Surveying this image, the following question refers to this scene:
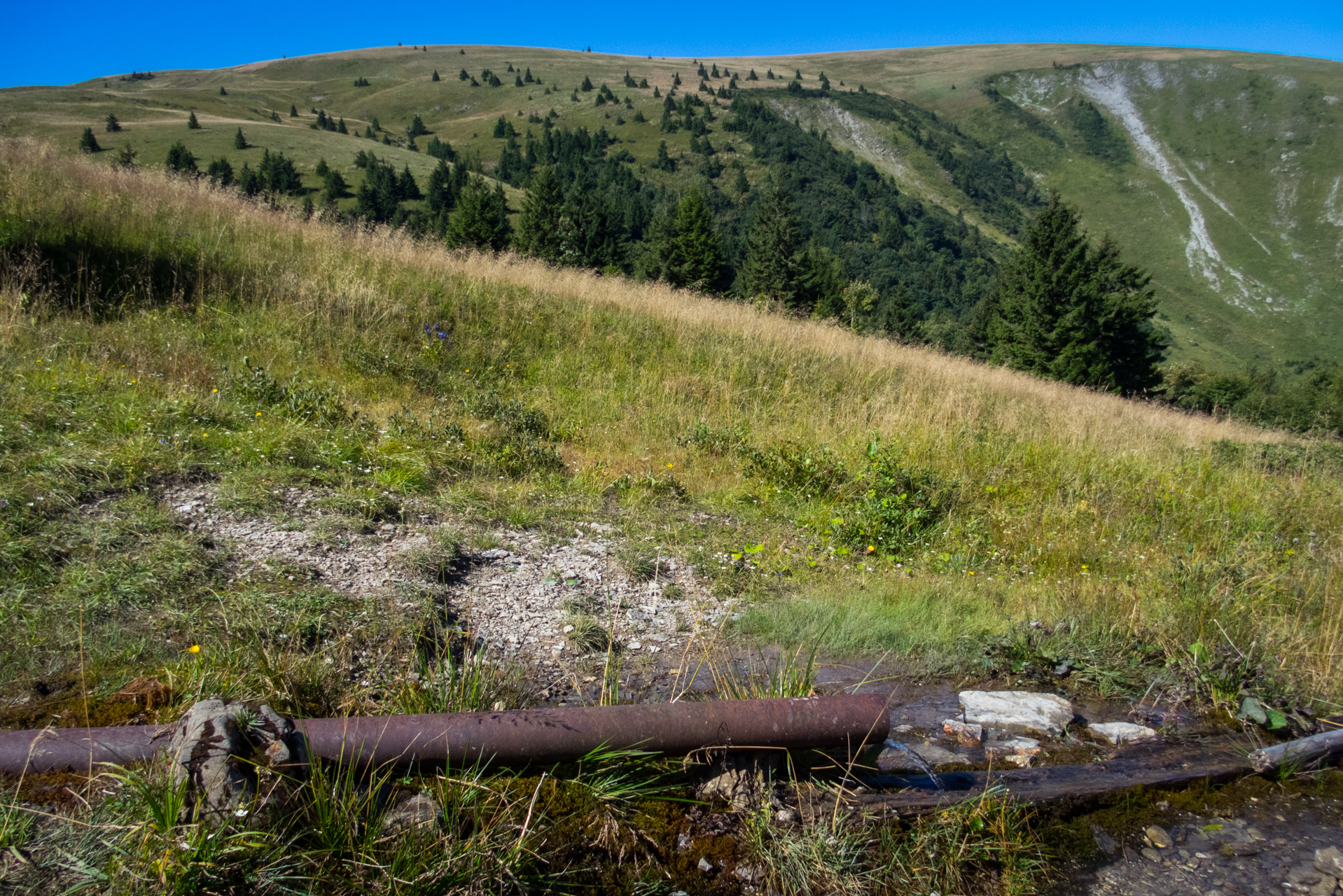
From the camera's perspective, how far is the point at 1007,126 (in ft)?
632

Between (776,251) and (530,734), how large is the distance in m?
44.8

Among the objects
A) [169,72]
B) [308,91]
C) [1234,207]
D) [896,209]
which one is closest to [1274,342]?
[1234,207]

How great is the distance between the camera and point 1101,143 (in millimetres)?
175875

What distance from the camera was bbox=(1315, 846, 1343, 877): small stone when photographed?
2229 millimetres

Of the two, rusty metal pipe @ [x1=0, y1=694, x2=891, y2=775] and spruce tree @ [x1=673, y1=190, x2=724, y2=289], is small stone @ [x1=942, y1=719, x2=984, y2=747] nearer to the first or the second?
rusty metal pipe @ [x1=0, y1=694, x2=891, y2=775]

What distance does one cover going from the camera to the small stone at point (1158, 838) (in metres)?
2.30

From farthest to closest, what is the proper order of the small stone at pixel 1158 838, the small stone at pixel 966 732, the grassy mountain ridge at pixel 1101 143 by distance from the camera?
the grassy mountain ridge at pixel 1101 143
the small stone at pixel 966 732
the small stone at pixel 1158 838

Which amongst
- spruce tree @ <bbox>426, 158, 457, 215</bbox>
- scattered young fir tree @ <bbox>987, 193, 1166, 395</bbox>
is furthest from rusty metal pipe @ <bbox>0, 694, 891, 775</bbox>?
spruce tree @ <bbox>426, 158, 457, 215</bbox>

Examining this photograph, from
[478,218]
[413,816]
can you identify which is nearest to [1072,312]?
[478,218]

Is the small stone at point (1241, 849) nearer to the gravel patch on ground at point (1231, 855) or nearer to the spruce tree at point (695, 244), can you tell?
the gravel patch on ground at point (1231, 855)

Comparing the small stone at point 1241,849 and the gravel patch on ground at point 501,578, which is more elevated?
the gravel patch on ground at point 501,578

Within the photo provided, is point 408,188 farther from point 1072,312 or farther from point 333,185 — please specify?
point 1072,312

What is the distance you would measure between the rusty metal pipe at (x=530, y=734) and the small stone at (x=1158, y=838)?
1.08 m

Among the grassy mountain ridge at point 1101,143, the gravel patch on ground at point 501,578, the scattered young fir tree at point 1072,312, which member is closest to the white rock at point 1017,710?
the gravel patch on ground at point 501,578
